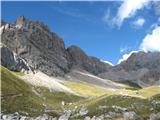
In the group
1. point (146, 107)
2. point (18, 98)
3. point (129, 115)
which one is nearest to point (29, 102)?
point (18, 98)

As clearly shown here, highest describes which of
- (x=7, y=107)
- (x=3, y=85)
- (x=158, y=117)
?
(x=3, y=85)

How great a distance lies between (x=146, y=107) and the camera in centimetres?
13425

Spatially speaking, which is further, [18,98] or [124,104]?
[18,98]

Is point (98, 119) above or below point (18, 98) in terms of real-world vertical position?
below

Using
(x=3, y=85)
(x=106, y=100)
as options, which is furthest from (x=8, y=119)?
(x=3, y=85)

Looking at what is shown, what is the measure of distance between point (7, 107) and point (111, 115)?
48.3m

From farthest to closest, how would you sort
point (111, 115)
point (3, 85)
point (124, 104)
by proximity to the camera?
point (3, 85), point (124, 104), point (111, 115)

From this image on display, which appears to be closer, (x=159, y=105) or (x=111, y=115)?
(x=111, y=115)

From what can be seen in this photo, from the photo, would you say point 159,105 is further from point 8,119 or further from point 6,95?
point 6,95

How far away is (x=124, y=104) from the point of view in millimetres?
156250

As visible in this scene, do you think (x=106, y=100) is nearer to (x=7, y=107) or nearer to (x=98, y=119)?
(x=7, y=107)

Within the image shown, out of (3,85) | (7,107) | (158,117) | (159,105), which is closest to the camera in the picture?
(158,117)

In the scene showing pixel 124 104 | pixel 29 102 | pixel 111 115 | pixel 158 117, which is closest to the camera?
pixel 158 117

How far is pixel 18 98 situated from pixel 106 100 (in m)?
37.3
